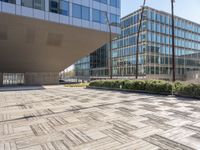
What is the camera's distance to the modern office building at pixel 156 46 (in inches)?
2106

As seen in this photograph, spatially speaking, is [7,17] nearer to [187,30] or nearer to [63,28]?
[63,28]

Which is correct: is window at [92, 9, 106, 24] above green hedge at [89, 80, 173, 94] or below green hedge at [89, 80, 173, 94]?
above

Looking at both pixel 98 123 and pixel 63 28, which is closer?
pixel 98 123

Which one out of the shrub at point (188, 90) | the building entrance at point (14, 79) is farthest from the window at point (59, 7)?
the shrub at point (188, 90)

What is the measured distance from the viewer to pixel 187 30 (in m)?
66.1

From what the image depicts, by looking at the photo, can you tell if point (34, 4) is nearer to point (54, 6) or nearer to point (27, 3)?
point (27, 3)

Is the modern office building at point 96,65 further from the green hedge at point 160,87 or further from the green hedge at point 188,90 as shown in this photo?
the green hedge at point 188,90

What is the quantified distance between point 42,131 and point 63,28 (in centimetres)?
2236

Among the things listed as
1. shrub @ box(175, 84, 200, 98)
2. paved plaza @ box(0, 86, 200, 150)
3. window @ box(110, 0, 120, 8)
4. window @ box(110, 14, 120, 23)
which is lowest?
paved plaza @ box(0, 86, 200, 150)

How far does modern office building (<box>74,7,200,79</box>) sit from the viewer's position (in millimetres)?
53500

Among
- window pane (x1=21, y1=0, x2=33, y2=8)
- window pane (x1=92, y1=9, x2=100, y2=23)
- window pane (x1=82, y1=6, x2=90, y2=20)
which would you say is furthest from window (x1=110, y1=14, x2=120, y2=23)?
window pane (x1=21, y1=0, x2=33, y2=8)

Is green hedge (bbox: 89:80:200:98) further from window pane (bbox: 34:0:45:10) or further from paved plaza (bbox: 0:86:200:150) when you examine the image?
window pane (bbox: 34:0:45:10)

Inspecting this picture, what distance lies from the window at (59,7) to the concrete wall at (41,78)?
51.0 feet

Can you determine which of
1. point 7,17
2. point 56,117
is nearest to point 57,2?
point 7,17
